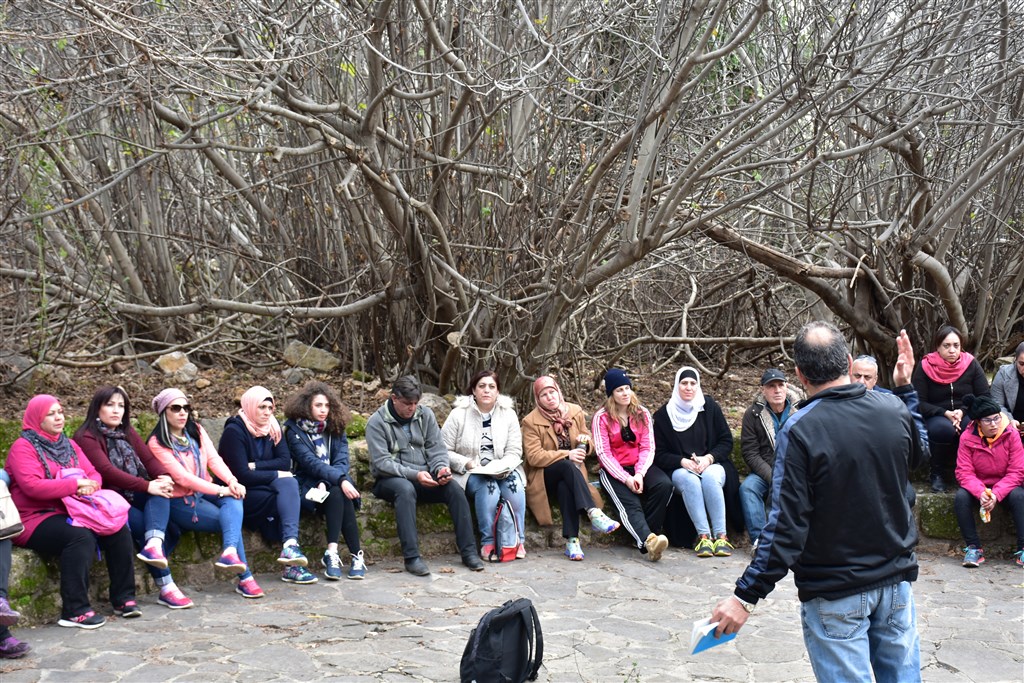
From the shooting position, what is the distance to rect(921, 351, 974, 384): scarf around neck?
895 cm

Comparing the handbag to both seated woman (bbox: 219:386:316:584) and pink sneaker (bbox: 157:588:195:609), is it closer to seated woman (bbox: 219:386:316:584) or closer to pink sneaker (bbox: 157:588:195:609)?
pink sneaker (bbox: 157:588:195:609)

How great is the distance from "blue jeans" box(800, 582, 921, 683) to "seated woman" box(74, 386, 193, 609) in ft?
14.2

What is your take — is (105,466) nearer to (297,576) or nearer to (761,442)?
(297,576)

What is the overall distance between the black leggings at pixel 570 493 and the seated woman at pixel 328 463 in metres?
1.54

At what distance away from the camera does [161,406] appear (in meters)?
7.13

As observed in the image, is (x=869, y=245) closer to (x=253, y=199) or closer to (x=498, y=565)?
(x=498, y=565)

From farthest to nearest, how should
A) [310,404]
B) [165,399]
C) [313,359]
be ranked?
[313,359] → [310,404] → [165,399]

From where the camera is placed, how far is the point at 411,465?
26.6 ft

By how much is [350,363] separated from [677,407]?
3.62 m

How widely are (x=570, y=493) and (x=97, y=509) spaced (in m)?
3.43

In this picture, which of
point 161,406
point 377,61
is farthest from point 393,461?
point 377,61

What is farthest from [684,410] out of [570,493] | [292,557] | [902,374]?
[292,557]

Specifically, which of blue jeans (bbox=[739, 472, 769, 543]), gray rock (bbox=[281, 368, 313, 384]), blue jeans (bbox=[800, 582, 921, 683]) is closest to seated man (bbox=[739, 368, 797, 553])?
blue jeans (bbox=[739, 472, 769, 543])

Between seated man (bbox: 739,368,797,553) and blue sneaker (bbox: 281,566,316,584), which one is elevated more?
seated man (bbox: 739,368,797,553)
